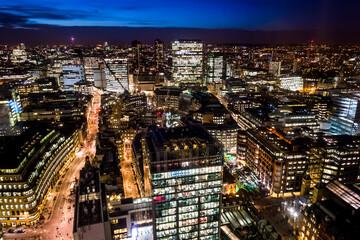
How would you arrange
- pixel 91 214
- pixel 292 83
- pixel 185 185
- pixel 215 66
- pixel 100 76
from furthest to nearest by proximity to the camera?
1. pixel 100 76
2. pixel 215 66
3. pixel 292 83
4. pixel 91 214
5. pixel 185 185

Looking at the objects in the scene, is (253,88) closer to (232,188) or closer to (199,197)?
(232,188)

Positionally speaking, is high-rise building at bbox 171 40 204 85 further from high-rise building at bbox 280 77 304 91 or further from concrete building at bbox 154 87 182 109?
high-rise building at bbox 280 77 304 91

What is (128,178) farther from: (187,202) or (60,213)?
(187,202)

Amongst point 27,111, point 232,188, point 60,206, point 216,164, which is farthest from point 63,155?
point 216,164

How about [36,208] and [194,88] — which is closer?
[36,208]

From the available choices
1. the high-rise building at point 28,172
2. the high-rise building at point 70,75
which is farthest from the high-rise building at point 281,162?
the high-rise building at point 70,75

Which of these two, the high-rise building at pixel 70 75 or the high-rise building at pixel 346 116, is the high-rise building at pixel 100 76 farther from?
the high-rise building at pixel 346 116

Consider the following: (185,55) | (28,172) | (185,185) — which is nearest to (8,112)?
(28,172)
